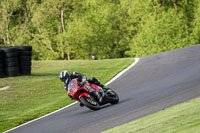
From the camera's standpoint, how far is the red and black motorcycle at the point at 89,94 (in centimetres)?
1219

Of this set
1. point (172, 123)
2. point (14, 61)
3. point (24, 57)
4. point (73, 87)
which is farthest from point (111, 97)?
point (24, 57)

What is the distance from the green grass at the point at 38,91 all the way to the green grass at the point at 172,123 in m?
A: 6.15

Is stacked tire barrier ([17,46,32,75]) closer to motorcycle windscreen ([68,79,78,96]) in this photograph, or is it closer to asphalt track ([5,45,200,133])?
asphalt track ([5,45,200,133])

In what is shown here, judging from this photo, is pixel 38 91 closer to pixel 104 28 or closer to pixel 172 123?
pixel 172 123

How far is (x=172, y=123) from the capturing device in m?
7.71

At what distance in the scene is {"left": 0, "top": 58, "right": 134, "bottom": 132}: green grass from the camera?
1533 cm

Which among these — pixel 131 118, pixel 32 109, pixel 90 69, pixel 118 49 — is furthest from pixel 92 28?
pixel 131 118

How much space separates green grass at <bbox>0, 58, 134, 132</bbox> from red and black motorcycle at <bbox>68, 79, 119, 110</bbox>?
2.72 metres

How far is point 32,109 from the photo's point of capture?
1612 centimetres

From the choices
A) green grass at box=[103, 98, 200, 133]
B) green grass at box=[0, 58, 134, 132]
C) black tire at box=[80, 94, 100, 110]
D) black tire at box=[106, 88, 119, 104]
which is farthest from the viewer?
green grass at box=[0, 58, 134, 132]

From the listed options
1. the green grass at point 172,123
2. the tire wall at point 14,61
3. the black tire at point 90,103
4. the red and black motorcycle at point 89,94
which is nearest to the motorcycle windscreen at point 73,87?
the red and black motorcycle at point 89,94

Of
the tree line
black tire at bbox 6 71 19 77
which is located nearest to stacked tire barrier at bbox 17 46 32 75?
black tire at bbox 6 71 19 77

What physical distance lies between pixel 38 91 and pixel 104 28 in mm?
46106

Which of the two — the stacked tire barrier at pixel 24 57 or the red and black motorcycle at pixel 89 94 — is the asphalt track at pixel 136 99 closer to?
the red and black motorcycle at pixel 89 94
